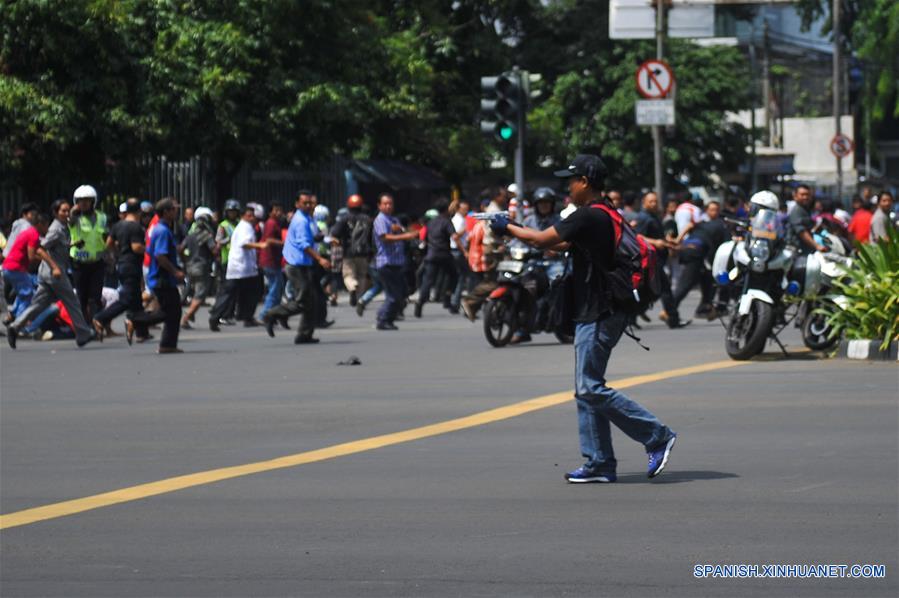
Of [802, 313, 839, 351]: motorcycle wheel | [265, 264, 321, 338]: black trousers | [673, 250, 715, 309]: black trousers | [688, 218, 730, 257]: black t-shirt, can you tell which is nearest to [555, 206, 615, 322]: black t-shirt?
[802, 313, 839, 351]: motorcycle wheel

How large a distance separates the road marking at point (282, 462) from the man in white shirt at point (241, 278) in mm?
9010

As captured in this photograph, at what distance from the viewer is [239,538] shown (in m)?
7.79

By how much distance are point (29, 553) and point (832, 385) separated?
313 inches

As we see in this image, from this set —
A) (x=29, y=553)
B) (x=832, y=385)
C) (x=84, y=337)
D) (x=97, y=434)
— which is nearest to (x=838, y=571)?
(x=29, y=553)

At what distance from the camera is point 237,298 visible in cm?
2362

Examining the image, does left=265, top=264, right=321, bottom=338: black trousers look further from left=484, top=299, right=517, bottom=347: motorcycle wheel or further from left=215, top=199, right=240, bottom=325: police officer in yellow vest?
left=215, top=199, right=240, bottom=325: police officer in yellow vest

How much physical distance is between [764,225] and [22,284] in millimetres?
8900

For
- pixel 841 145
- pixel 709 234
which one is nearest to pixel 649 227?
pixel 709 234

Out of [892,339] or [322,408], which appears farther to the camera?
[892,339]

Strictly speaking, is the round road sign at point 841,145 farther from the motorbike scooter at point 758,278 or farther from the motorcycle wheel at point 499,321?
the motorbike scooter at point 758,278

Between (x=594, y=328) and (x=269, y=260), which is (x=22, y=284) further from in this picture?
(x=594, y=328)

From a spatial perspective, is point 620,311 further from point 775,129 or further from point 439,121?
point 775,129

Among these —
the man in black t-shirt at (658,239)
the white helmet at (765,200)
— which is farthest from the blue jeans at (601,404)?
the man in black t-shirt at (658,239)

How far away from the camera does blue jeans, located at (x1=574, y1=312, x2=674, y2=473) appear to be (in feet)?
30.1
